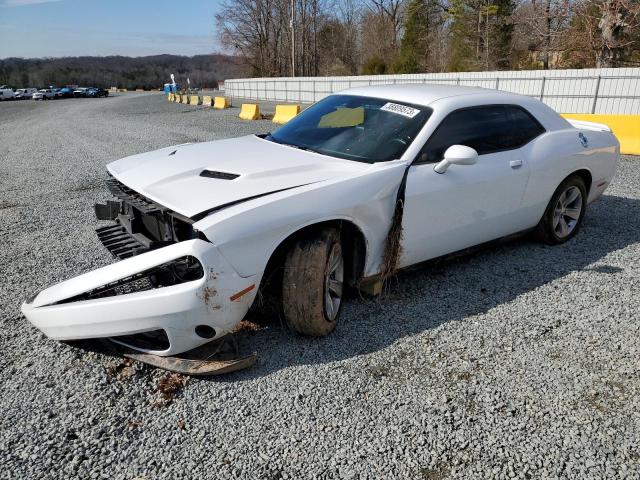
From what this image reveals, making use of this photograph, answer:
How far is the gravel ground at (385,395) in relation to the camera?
2.16 metres

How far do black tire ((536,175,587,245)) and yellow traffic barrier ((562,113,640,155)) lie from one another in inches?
231

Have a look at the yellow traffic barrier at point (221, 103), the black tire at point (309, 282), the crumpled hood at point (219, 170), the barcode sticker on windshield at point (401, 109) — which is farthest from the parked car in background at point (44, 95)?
the black tire at point (309, 282)

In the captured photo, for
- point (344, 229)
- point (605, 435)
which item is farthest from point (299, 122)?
point (605, 435)

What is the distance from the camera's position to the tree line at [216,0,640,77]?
2266cm

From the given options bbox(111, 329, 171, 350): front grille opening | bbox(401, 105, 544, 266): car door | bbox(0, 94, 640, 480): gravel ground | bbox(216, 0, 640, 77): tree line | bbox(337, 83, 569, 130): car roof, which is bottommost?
bbox(0, 94, 640, 480): gravel ground

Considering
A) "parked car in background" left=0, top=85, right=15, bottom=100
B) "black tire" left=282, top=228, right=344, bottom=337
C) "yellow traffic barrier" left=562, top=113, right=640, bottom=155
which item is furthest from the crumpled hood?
"parked car in background" left=0, top=85, right=15, bottom=100

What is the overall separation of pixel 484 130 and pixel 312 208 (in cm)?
190

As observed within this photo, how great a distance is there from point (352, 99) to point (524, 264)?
214cm

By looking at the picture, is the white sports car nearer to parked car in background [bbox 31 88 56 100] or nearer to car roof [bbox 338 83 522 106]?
car roof [bbox 338 83 522 106]

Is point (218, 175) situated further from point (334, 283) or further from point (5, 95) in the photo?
point (5, 95)

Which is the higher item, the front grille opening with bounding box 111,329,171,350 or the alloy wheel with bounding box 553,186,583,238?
the alloy wheel with bounding box 553,186,583,238

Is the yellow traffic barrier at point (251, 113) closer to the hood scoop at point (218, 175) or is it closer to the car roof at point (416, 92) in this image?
the car roof at point (416, 92)

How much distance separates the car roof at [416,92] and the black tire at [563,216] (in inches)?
43.0

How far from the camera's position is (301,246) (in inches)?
111
